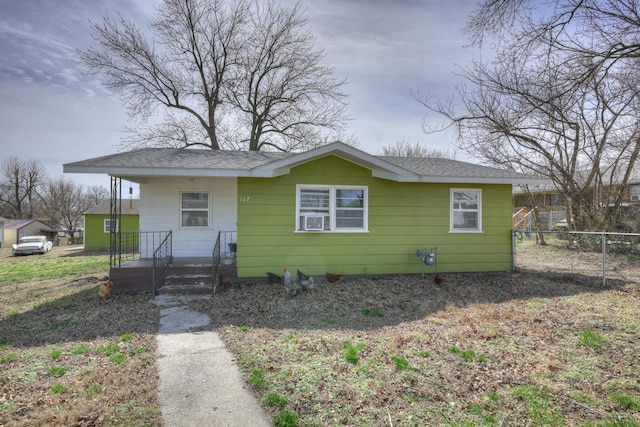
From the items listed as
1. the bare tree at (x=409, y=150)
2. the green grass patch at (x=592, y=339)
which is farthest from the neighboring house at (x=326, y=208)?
the bare tree at (x=409, y=150)

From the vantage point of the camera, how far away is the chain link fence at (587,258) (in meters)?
8.66

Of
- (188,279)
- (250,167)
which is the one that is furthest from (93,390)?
(250,167)

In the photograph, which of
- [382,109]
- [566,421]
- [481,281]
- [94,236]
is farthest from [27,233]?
[566,421]

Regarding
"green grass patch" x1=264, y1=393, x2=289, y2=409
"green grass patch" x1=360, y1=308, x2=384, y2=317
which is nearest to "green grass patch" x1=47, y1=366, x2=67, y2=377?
"green grass patch" x1=264, y1=393, x2=289, y2=409

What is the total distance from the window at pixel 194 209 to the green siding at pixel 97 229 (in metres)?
14.9

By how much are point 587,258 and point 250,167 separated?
10.4 meters

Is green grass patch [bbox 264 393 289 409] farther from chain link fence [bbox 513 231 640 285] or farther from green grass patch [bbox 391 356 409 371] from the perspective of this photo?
chain link fence [bbox 513 231 640 285]

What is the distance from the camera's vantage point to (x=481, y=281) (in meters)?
8.58

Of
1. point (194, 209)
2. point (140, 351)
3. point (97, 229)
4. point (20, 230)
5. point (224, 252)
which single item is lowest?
point (140, 351)

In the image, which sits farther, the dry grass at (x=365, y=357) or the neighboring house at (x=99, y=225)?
the neighboring house at (x=99, y=225)

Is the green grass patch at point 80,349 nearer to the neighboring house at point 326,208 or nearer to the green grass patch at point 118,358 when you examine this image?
the green grass patch at point 118,358

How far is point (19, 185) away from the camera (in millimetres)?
42719

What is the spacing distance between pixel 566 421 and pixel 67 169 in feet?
29.4

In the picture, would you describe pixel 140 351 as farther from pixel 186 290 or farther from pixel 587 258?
pixel 587 258
